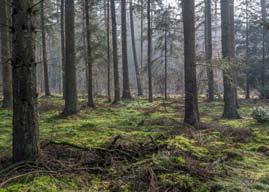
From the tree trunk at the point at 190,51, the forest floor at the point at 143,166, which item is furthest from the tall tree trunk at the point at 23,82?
the tree trunk at the point at 190,51

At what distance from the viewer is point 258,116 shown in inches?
433

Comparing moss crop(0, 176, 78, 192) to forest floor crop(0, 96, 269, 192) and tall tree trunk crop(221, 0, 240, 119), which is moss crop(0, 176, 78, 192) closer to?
forest floor crop(0, 96, 269, 192)

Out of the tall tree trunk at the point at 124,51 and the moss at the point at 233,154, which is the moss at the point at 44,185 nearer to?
the moss at the point at 233,154

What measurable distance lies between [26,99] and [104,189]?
1.77m

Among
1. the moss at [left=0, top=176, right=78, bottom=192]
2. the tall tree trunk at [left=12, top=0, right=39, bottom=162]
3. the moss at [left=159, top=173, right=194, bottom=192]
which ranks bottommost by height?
the moss at [left=159, top=173, right=194, bottom=192]

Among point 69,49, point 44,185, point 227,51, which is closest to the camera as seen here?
point 44,185

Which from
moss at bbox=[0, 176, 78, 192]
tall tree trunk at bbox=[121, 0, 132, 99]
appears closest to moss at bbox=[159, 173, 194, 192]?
moss at bbox=[0, 176, 78, 192]

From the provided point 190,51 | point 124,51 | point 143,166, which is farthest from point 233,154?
point 124,51

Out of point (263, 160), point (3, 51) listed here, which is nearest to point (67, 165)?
point (263, 160)

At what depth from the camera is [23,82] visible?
16.3ft

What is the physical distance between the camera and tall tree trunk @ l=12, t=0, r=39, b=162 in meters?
4.97

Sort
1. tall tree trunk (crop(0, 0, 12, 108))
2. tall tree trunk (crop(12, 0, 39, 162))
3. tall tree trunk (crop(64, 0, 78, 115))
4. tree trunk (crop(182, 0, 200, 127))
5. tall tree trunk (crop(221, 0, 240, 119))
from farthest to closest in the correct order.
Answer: tall tree trunk (crop(0, 0, 12, 108)) → tall tree trunk (crop(64, 0, 78, 115)) → tall tree trunk (crop(221, 0, 240, 119)) → tree trunk (crop(182, 0, 200, 127)) → tall tree trunk (crop(12, 0, 39, 162))

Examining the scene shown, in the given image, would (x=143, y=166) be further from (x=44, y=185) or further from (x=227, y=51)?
(x=227, y=51)

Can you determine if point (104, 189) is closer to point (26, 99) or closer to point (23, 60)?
point (26, 99)
